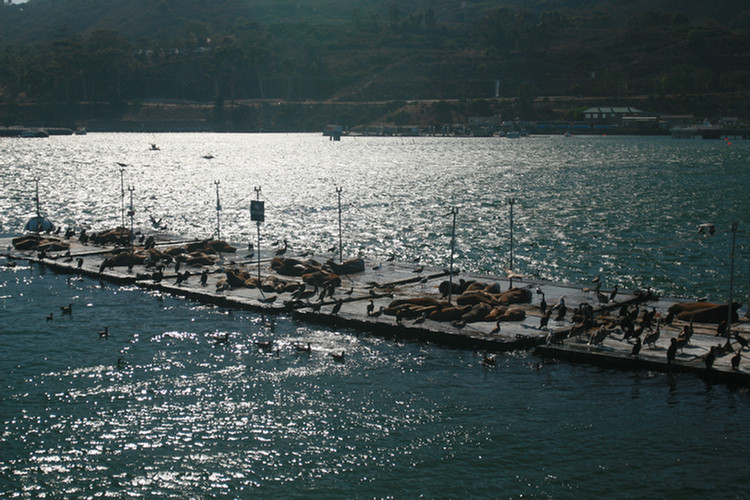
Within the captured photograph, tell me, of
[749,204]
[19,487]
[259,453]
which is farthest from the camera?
[749,204]

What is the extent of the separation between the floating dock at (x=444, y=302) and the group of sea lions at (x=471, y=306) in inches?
6.1

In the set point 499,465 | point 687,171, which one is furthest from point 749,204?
point 499,465

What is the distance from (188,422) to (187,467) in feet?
11.1

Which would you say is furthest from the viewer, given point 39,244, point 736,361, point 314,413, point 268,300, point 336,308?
point 39,244

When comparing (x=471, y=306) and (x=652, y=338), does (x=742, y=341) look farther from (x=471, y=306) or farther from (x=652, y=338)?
(x=471, y=306)

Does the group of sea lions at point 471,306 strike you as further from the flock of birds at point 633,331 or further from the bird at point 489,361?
the bird at point 489,361

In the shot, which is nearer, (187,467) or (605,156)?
(187,467)

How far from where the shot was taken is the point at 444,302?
38844mm

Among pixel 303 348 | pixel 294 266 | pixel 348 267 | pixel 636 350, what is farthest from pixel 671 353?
pixel 294 266

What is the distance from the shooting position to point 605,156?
189m

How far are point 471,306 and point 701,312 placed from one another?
10.6 metres

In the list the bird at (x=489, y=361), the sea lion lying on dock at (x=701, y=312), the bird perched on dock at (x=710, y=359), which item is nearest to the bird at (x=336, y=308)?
the bird at (x=489, y=361)

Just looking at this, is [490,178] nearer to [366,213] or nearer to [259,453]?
[366,213]

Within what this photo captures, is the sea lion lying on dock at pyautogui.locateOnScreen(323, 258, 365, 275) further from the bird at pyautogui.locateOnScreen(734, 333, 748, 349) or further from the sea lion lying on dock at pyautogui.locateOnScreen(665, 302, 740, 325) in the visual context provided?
the bird at pyautogui.locateOnScreen(734, 333, 748, 349)
